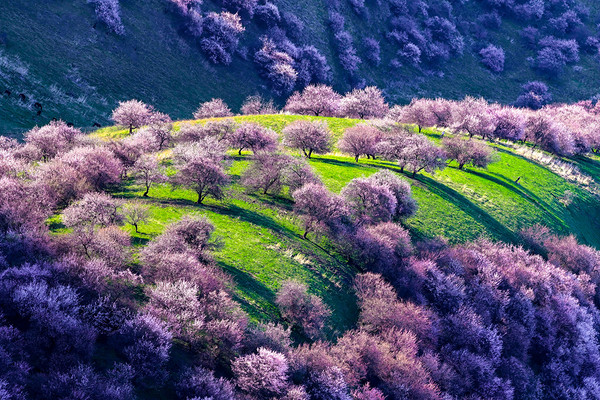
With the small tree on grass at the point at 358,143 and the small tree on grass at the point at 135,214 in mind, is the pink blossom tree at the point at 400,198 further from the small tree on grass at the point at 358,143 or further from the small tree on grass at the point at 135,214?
the small tree on grass at the point at 135,214

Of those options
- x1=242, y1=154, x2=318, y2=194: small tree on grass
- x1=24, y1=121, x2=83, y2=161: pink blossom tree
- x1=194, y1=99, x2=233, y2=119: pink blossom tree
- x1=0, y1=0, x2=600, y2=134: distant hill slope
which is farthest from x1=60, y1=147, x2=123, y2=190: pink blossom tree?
x1=194, y1=99, x2=233, y2=119: pink blossom tree

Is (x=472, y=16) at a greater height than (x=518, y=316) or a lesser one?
greater

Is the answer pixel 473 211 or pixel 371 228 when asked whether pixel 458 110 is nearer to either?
pixel 473 211

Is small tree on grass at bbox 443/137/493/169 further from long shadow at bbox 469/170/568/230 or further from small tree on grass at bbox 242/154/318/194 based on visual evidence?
small tree on grass at bbox 242/154/318/194

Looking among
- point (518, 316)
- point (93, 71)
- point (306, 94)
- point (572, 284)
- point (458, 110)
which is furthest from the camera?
point (306, 94)

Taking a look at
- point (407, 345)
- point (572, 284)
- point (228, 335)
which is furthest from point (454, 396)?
point (572, 284)

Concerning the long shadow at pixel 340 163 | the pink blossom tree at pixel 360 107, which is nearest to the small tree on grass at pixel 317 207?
the long shadow at pixel 340 163

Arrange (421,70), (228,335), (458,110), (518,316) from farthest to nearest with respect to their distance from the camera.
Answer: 1. (421,70)
2. (458,110)
3. (518,316)
4. (228,335)
